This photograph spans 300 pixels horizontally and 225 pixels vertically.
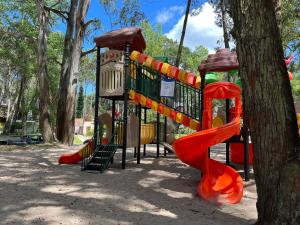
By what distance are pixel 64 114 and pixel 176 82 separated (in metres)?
8.36

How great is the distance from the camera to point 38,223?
4.07 meters

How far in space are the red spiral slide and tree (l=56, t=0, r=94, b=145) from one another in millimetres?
10317

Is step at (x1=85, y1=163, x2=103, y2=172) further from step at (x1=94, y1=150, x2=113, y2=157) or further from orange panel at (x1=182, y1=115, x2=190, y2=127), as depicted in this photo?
orange panel at (x1=182, y1=115, x2=190, y2=127)

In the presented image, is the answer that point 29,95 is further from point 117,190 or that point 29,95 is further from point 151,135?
point 117,190

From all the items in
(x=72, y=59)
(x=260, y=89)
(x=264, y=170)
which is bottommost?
(x=264, y=170)

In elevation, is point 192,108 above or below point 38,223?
above

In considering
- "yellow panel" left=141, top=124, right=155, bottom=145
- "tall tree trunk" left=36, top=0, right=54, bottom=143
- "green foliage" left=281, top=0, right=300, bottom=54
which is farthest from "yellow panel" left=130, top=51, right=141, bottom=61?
"tall tree trunk" left=36, top=0, right=54, bottom=143

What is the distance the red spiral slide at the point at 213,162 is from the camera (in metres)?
5.87

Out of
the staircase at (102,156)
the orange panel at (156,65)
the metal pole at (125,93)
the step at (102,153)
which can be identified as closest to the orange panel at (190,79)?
the orange panel at (156,65)

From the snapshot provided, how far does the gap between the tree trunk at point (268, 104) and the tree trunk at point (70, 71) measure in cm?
1321

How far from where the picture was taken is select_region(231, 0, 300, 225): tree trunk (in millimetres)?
3633

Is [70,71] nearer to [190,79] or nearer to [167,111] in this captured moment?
[167,111]

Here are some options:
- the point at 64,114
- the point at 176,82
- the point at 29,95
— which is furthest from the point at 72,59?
the point at 29,95

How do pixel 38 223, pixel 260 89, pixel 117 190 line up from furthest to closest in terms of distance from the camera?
1. pixel 117 190
2. pixel 38 223
3. pixel 260 89
